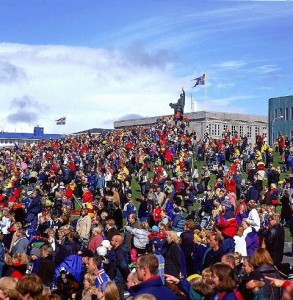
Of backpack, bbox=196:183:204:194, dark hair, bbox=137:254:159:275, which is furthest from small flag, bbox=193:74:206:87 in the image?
dark hair, bbox=137:254:159:275

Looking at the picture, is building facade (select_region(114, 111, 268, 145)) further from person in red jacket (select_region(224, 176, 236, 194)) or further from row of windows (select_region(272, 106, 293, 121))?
person in red jacket (select_region(224, 176, 236, 194))

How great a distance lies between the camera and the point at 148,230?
1430 centimetres

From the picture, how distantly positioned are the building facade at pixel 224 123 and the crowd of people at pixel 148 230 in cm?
2797

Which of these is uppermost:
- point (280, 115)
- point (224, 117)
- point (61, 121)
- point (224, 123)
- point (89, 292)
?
point (61, 121)

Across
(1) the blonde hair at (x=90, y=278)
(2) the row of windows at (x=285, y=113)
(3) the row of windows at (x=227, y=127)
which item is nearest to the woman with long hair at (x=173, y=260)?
(1) the blonde hair at (x=90, y=278)

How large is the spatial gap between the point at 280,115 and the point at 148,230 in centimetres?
5740

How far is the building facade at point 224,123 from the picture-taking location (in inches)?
2726

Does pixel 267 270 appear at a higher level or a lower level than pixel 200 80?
lower

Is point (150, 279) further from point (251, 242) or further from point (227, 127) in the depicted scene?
point (227, 127)

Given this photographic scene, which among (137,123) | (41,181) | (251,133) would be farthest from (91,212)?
(137,123)

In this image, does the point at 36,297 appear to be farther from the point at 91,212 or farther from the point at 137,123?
the point at 137,123

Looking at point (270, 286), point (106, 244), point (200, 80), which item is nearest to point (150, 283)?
point (270, 286)

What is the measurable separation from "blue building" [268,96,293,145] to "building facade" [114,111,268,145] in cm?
325

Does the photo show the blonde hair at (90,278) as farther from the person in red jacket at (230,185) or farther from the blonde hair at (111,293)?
the person in red jacket at (230,185)
